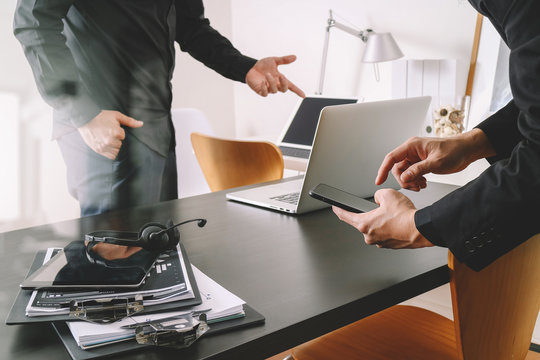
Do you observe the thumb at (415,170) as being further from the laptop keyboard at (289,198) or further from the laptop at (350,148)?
the laptop keyboard at (289,198)

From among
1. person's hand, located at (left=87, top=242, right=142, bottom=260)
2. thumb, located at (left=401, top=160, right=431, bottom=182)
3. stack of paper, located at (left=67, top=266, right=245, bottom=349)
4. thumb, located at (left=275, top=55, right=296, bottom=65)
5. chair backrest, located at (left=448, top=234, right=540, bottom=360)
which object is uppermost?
thumb, located at (left=275, top=55, right=296, bottom=65)

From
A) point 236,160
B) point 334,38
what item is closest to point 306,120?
point 236,160

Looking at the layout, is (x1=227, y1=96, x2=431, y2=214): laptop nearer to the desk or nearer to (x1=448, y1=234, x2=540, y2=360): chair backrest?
the desk

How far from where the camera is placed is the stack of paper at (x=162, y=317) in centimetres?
63

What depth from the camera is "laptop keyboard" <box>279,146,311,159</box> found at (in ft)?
7.78

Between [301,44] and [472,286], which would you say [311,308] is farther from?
[301,44]

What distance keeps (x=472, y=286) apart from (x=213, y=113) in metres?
3.51

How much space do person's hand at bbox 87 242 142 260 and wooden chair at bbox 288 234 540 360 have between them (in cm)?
45

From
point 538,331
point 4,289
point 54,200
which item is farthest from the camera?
point 54,200

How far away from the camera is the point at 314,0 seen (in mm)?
3631

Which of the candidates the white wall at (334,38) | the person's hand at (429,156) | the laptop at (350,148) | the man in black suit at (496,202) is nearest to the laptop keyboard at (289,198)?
the laptop at (350,148)

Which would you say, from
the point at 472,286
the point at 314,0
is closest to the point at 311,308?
the point at 472,286

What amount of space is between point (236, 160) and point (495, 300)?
1.65 meters

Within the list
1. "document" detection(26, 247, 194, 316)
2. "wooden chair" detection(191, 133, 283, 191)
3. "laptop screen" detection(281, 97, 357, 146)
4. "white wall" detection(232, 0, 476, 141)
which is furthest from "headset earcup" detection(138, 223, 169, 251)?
"white wall" detection(232, 0, 476, 141)
